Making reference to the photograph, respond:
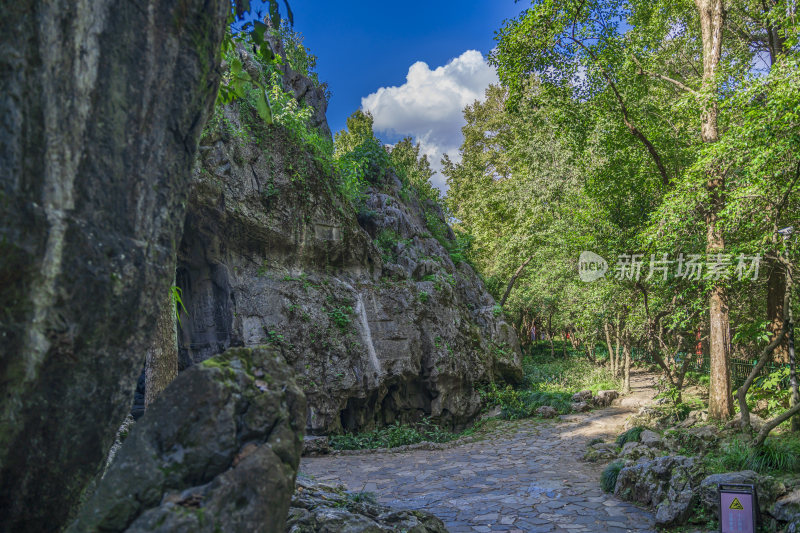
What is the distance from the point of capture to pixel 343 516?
4.39 metres

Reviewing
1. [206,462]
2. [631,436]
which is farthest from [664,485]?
[206,462]

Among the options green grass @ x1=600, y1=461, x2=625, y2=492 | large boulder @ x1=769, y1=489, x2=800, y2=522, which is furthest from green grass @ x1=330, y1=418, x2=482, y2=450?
large boulder @ x1=769, y1=489, x2=800, y2=522

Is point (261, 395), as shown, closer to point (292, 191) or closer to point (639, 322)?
point (292, 191)

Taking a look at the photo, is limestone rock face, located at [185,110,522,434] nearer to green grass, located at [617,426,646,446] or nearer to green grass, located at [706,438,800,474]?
green grass, located at [617,426,646,446]

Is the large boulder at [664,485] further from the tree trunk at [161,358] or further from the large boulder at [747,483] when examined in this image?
the tree trunk at [161,358]

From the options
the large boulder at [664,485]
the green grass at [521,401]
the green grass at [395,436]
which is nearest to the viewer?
the large boulder at [664,485]

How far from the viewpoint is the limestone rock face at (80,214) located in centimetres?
188

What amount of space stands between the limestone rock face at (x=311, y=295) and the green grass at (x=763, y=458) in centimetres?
→ 740

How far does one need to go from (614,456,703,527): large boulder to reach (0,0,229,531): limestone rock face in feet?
19.6

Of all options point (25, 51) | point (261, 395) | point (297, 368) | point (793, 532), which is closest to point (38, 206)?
point (25, 51)

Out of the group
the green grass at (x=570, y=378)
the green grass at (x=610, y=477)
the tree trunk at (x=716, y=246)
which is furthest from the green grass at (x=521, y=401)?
the green grass at (x=610, y=477)

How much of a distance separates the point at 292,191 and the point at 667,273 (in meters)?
8.82

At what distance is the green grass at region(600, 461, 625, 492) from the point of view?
7.10 m

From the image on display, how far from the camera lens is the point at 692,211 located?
29.3 feet
